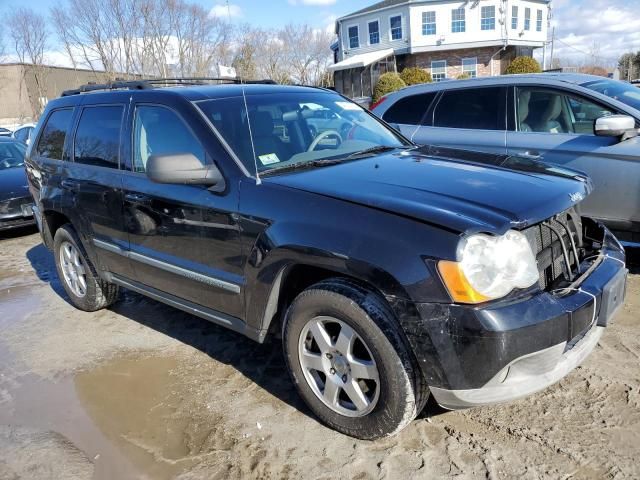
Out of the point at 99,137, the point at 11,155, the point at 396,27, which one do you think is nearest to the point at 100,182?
the point at 99,137

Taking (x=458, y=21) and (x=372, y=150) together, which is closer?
(x=372, y=150)

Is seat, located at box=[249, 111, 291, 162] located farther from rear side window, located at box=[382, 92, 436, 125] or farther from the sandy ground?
rear side window, located at box=[382, 92, 436, 125]

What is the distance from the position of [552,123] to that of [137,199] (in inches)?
152

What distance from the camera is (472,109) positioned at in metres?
5.59

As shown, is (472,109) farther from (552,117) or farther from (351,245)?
(351,245)

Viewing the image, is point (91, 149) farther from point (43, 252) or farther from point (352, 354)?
point (43, 252)

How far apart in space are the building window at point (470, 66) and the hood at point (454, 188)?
3724cm

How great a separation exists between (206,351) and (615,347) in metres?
2.80

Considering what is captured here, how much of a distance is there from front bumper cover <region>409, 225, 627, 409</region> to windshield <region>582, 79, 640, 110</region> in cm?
325

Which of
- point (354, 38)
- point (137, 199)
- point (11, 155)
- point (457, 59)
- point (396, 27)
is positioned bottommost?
point (11, 155)

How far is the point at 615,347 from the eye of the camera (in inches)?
138

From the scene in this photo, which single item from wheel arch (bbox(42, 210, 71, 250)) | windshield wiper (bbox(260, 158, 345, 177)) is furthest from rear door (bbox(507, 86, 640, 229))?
wheel arch (bbox(42, 210, 71, 250))

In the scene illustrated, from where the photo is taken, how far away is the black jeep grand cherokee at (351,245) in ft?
7.55

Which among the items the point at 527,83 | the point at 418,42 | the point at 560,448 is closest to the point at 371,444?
the point at 560,448
